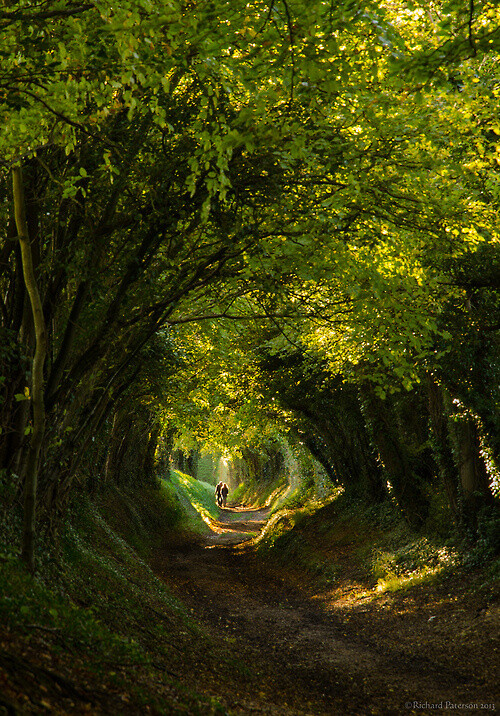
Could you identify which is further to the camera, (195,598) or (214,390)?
(214,390)

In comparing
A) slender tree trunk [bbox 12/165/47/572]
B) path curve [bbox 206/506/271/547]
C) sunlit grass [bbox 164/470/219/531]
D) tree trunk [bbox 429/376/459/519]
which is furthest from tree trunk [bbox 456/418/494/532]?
sunlit grass [bbox 164/470/219/531]

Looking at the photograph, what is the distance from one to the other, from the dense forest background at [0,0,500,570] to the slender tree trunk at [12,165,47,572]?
0.08 feet

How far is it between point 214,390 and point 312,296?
11.0 m

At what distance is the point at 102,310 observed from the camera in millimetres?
7680

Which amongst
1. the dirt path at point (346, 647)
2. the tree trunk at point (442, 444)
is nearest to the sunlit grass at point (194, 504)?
the dirt path at point (346, 647)

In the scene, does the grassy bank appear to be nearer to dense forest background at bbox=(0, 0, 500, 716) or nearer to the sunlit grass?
dense forest background at bbox=(0, 0, 500, 716)

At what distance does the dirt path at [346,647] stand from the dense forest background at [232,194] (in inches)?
104

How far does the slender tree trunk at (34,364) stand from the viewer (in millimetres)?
5625

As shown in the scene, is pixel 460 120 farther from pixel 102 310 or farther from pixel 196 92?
pixel 102 310

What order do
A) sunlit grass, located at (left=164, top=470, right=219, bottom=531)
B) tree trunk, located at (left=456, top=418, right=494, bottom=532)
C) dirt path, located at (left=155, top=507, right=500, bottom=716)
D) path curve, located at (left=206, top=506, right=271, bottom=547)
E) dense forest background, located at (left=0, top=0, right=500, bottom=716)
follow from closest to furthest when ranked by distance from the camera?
1. dense forest background, located at (left=0, top=0, right=500, bottom=716)
2. dirt path, located at (left=155, top=507, right=500, bottom=716)
3. tree trunk, located at (left=456, top=418, right=494, bottom=532)
4. path curve, located at (left=206, top=506, right=271, bottom=547)
5. sunlit grass, located at (left=164, top=470, right=219, bottom=531)

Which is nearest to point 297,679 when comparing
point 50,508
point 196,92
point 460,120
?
point 50,508

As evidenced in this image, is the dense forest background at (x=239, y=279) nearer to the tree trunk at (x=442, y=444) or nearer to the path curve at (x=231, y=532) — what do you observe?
the tree trunk at (x=442, y=444)

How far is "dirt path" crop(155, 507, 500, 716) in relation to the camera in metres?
6.41

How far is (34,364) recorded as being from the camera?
576 centimetres
